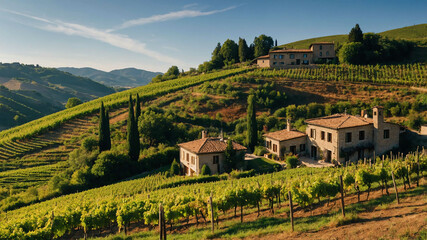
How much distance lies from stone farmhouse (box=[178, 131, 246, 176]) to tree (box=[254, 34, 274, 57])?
57.7 meters

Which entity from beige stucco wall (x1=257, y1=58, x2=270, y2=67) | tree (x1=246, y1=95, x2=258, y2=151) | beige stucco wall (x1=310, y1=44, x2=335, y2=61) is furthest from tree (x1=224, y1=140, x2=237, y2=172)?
beige stucco wall (x1=310, y1=44, x2=335, y2=61)

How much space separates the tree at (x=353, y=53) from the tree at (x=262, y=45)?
956 inches

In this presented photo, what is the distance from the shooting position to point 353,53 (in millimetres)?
63469

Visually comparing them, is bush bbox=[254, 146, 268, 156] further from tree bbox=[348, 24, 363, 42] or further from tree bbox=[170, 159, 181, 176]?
tree bbox=[348, 24, 363, 42]

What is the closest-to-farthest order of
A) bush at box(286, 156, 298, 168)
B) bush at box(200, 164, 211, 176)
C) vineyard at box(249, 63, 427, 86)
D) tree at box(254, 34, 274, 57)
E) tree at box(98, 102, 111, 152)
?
1. bush at box(200, 164, 211, 176)
2. bush at box(286, 156, 298, 168)
3. tree at box(98, 102, 111, 152)
4. vineyard at box(249, 63, 427, 86)
5. tree at box(254, 34, 274, 57)

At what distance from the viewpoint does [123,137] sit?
140ft

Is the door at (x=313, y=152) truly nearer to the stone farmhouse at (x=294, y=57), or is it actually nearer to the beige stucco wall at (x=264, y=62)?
the stone farmhouse at (x=294, y=57)

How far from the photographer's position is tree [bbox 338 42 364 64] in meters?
63.6

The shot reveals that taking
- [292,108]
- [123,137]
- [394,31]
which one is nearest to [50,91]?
[123,137]

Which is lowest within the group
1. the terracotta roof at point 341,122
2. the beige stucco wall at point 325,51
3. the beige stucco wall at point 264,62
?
the terracotta roof at point 341,122

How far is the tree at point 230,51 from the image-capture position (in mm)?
88169

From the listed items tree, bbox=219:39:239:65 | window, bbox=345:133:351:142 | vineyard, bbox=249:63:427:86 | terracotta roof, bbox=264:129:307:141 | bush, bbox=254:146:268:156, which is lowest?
bush, bbox=254:146:268:156

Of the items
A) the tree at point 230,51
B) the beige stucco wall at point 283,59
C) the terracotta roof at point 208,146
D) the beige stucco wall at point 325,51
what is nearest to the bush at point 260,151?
the terracotta roof at point 208,146

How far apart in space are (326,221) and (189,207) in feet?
20.4
